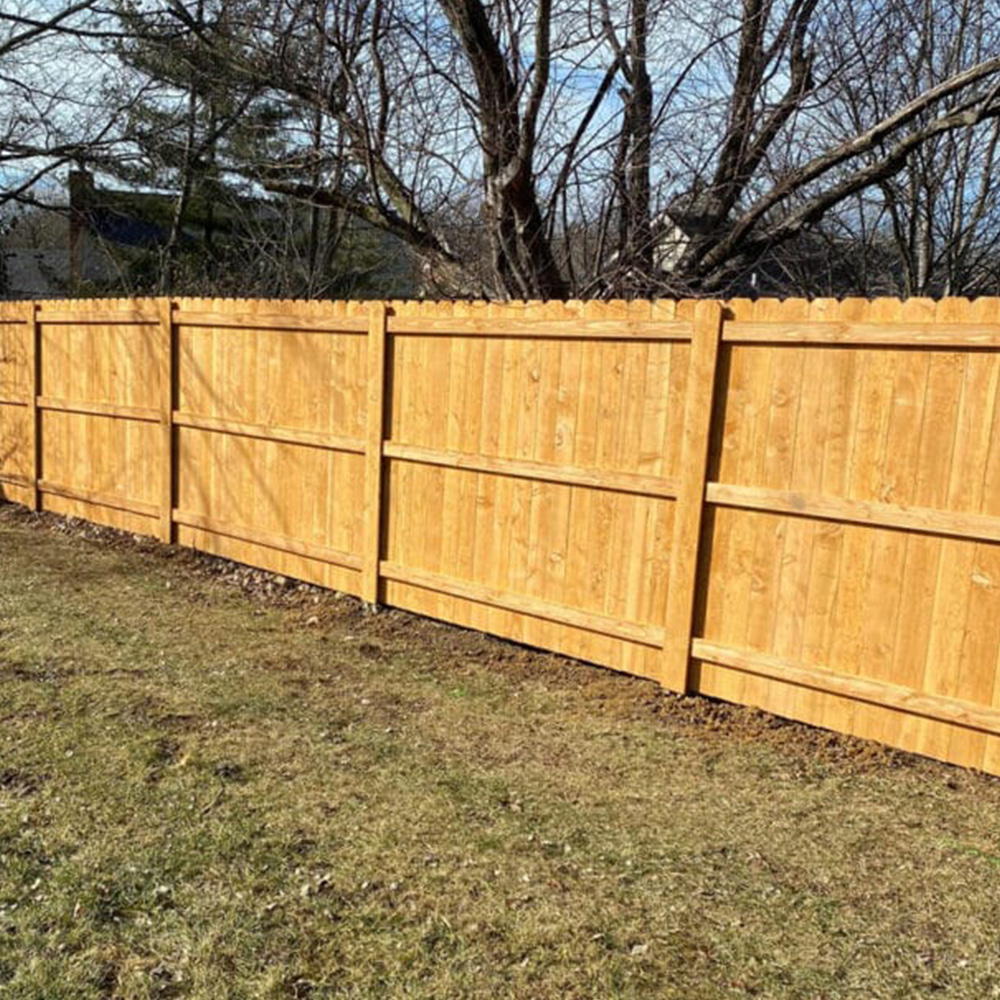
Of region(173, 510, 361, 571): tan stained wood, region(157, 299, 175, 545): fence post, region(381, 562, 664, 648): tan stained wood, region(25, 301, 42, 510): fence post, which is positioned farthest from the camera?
region(25, 301, 42, 510): fence post

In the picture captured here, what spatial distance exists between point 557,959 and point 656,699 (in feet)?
6.87

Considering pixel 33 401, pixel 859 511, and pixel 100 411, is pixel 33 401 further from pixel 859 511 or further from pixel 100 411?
pixel 859 511

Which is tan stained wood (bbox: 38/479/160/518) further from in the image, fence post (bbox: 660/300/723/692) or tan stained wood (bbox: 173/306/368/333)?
fence post (bbox: 660/300/723/692)

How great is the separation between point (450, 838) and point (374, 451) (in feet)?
9.30

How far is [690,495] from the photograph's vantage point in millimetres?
4250

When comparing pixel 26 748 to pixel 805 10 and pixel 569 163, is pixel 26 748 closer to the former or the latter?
pixel 569 163

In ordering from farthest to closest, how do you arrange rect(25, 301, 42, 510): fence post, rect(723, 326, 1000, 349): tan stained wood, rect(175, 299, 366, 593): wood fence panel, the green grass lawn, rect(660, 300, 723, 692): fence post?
rect(25, 301, 42, 510): fence post → rect(175, 299, 366, 593): wood fence panel → rect(660, 300, 723, 692): fence post → rect(723, 326, 1000, 349): tan stained wood → the green grass lawn

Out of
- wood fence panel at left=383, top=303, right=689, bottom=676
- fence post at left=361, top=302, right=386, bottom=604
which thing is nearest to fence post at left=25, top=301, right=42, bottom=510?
fence post at left=361, top=302, right=386, bottom=604

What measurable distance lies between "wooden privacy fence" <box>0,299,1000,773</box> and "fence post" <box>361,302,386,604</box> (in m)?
0.02

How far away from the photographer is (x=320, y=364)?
580cm

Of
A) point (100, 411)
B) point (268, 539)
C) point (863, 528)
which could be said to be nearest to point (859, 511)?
point (863, 528)

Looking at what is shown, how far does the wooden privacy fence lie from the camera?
3656 mm

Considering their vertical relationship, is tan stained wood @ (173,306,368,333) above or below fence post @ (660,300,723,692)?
above

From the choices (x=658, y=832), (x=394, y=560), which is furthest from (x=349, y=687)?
(x=658, y=832)
